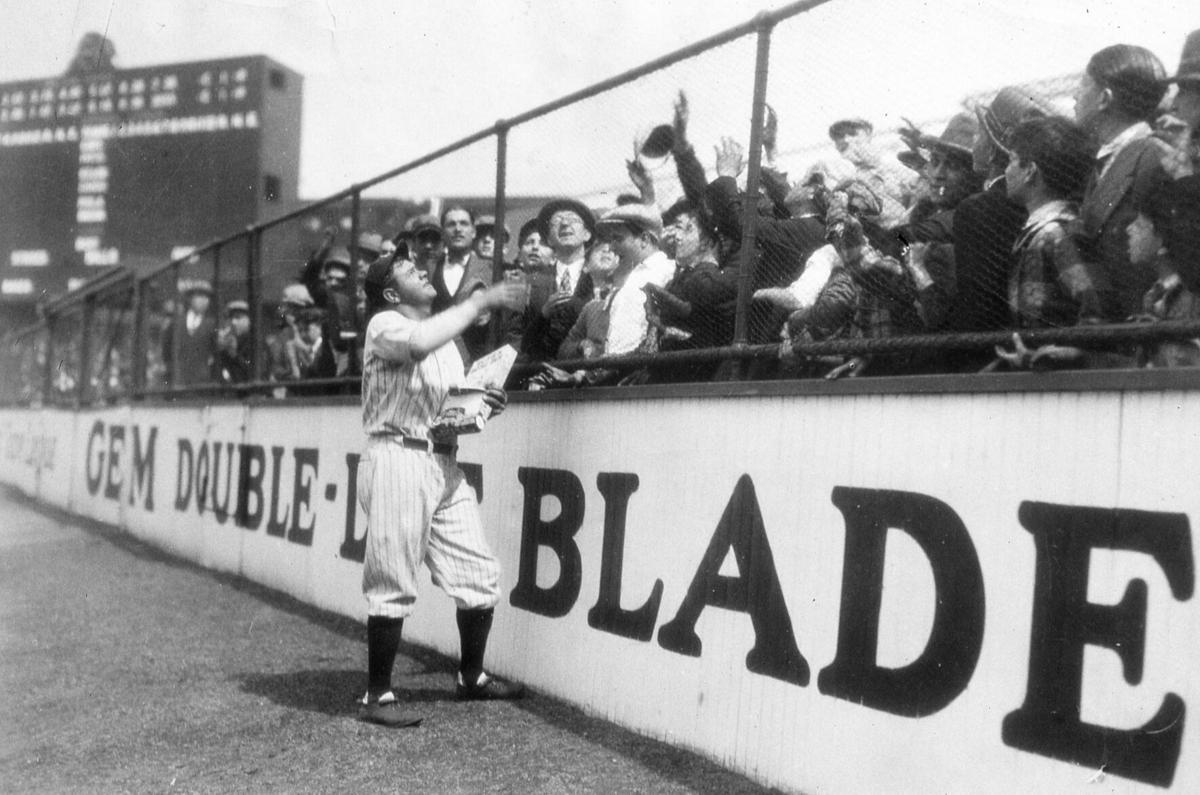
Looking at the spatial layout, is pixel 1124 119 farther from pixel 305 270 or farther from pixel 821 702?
pixel 305 270

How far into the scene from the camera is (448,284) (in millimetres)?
7699

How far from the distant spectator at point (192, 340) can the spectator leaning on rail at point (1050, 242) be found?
9.11 m

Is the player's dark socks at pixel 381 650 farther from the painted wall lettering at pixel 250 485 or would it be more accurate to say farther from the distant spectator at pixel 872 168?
the painted wall lettering at pixel 250 485

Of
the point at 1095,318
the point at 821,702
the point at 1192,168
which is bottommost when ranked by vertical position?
the point at 821,702

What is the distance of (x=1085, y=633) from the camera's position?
11.2ft

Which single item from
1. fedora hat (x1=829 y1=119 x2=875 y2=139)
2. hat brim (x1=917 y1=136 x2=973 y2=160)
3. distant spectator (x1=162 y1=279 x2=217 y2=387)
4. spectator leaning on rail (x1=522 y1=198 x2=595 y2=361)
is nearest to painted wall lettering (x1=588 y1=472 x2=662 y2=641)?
spectator leaning on rail (x1=522 y1=198 x2=595 y2=361)

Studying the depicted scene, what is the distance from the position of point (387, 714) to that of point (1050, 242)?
3.00 metres

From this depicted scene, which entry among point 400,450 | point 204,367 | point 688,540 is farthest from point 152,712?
point 204,367

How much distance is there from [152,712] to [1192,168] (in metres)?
4.30

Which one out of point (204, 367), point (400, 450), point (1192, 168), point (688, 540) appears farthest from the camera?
point (204, 367)

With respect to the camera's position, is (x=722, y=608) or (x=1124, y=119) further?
(x=722, y=608)

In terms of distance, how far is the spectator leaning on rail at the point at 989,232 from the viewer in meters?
3.89

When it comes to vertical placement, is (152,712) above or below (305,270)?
below

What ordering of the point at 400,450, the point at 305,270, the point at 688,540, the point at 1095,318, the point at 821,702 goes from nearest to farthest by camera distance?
the point at 1095,318 < the point at 821,702 < the point at 688,540 < the point at 400,450 < the point at 305,270
